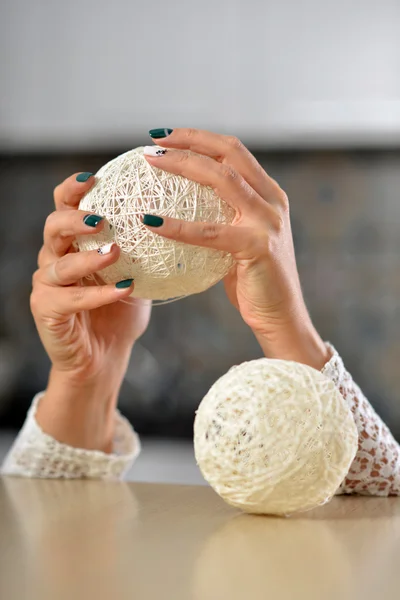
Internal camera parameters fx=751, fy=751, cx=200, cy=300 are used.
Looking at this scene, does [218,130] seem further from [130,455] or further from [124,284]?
[124,284]

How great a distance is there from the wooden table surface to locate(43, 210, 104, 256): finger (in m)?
0.25

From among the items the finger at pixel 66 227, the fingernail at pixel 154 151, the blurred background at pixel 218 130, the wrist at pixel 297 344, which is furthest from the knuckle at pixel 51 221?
the blurred background at pixel 218 130

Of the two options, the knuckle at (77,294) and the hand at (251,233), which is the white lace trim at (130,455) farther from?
the knuckle at (77,294)

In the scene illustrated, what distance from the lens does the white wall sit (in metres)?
2.41

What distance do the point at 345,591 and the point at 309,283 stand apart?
82.5 inches

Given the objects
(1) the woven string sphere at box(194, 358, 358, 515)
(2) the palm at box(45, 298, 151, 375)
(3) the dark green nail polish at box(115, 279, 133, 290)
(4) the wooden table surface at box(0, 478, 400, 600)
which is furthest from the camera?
(2) the palm at box(45, 298, 151, 375)

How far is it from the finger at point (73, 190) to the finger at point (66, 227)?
0.8 inches

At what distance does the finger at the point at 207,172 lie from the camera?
2.13 feet

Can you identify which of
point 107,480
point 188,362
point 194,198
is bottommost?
point 188,362

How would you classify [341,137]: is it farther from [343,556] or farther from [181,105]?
[343,556]

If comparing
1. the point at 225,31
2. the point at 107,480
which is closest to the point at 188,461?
the point at 225,31

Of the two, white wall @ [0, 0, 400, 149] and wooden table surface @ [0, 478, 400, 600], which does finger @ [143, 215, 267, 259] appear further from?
white wall @ [0, 0, 400, 149]

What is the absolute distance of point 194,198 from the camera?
2.16ft

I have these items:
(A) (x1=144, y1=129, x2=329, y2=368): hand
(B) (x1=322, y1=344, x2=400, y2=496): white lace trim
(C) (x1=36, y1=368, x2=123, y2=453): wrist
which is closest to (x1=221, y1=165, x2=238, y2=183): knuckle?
(A) (x1=144, y1=129, x2=329, y2=368): hand
